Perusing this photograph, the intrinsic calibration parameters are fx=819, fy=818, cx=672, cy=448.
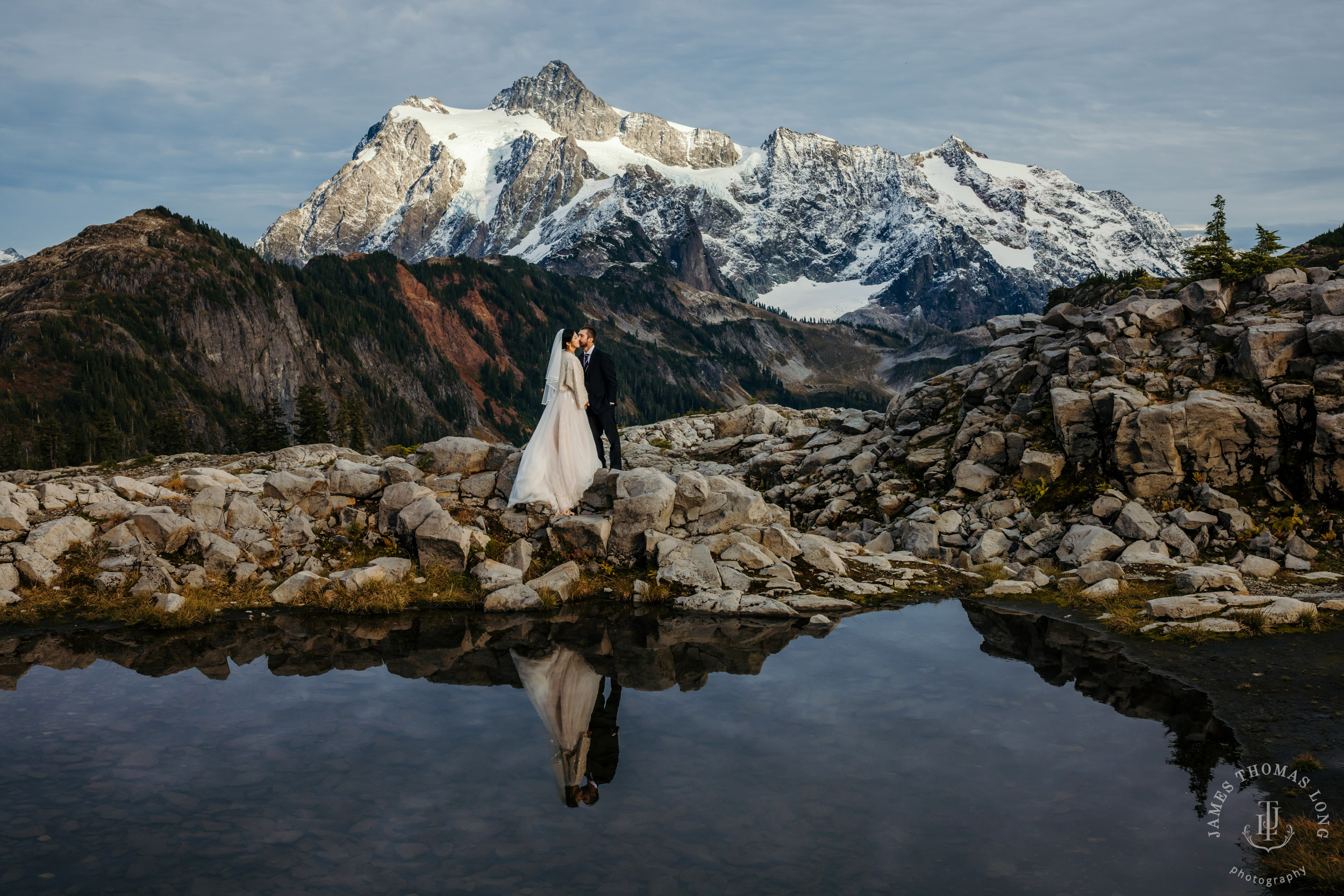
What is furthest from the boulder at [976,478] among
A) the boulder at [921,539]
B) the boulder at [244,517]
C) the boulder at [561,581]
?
the boulder at [244,517]

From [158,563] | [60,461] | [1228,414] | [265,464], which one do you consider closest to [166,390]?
[60,461]

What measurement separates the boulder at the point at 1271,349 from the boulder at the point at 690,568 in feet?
52.6

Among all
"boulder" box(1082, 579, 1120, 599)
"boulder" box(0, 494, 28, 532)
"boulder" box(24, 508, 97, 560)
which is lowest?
"boulder" box(1082, 579, 1120, 599)

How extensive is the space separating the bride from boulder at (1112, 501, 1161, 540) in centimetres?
1371

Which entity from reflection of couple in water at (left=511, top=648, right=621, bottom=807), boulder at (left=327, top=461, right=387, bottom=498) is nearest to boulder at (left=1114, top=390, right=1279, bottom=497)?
reflection of couple in water at (left=511, top=648, right=621, bottom=807)

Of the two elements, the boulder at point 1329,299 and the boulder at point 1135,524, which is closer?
the boulder at point 1135,524

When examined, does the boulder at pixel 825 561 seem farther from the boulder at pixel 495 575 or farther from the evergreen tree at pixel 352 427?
the evergreen tree at pixel 352 427

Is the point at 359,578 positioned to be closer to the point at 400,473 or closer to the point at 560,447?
the point at 400,473

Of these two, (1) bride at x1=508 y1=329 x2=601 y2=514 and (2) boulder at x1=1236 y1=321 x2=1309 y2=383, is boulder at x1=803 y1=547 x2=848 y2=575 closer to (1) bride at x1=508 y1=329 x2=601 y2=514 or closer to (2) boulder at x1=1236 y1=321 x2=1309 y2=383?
(1) bride at x1=508 y1=329 x2=601 y2=514

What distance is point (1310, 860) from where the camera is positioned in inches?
326

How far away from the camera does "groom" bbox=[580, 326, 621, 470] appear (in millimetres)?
21672

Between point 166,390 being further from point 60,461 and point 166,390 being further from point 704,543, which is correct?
point 704,543

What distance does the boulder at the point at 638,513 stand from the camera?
20234 mm

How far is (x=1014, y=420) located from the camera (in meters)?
25.8
